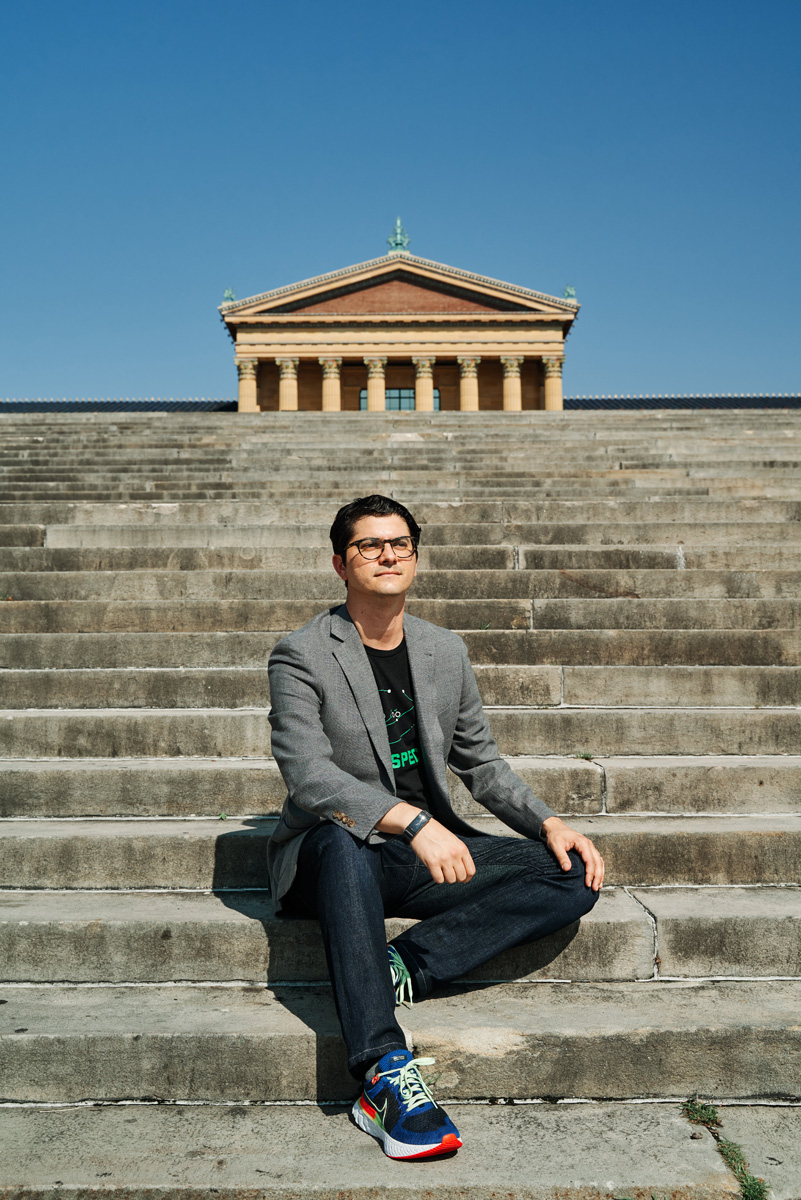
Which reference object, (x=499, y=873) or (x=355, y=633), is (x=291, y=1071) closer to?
(x=499, y=873)

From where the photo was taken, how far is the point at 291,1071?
93.8 inches

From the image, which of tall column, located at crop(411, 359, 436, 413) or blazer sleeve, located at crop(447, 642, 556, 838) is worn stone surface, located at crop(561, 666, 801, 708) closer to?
blazer sleeve, located at crop(447, 642, 556, 838)

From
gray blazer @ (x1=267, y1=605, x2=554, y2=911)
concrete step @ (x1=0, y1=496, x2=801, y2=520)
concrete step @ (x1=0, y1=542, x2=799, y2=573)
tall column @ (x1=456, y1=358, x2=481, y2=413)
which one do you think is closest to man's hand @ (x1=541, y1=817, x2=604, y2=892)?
gray blazer @ (x1=267, y1=605, x2=554, y2=911)

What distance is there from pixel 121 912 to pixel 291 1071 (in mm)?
867

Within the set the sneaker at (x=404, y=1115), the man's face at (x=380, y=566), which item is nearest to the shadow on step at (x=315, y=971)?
the sneaker at (x=404, y=1115)

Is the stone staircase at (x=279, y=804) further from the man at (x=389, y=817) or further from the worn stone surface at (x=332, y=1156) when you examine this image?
the man at (x=389, y=817)

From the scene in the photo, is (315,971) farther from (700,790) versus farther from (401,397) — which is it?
(401,397)

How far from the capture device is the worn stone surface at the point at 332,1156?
1.98m

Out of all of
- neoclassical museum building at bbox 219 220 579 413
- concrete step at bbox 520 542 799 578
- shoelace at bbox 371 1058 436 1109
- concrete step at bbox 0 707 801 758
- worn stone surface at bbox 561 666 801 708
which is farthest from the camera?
neoclassical museum building at bbox 219 220 579 413

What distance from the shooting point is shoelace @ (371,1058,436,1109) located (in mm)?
2082

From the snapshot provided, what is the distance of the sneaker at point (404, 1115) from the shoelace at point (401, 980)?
38 cm

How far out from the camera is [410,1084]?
2.10m

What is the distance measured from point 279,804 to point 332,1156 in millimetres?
1657

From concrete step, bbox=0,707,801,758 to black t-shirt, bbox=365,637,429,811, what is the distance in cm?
125
